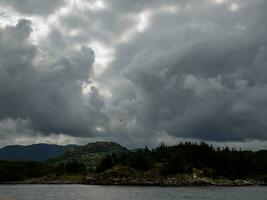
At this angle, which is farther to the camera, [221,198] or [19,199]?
[221,198]

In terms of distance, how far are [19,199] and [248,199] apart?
76.5 m

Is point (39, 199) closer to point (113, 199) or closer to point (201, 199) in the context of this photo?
point (113, 199)

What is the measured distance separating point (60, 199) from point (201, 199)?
156ft

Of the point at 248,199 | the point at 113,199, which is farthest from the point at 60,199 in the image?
the point at 248,199

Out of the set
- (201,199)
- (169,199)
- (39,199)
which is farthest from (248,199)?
(39,199)

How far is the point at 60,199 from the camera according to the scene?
152 metres

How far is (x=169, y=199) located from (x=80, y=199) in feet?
98.4

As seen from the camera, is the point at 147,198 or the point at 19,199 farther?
the point at 147,198

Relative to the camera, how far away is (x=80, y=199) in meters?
150

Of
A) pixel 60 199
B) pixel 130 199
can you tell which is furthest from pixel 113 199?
pixel 60 199

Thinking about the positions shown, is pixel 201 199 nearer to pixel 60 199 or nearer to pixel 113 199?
pixel 113 199

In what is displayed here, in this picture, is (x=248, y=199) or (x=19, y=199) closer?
(x=19, y=199)

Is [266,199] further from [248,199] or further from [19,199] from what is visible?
[19,199]

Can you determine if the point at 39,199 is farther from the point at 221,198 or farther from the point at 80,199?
the point at 221,198
